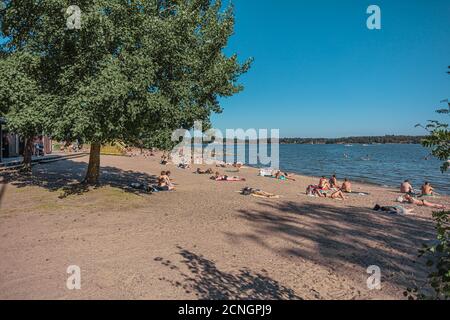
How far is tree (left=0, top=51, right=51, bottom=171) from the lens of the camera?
13023mm

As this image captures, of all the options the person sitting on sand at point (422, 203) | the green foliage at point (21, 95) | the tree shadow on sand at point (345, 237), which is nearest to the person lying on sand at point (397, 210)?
the tree shadow on sand at point (345, 237)

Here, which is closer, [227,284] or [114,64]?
[227,284]

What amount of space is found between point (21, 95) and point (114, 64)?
4108 mm

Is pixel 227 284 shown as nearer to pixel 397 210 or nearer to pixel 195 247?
pixel 195 247

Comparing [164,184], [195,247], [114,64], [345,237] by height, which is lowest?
[345,237]

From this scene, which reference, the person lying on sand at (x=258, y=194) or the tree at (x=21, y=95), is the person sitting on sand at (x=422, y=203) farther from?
the tree at (x=21, y=95)

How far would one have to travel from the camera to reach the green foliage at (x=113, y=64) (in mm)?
12562

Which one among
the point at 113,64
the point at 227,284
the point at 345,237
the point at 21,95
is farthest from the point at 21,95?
the point at 345,237

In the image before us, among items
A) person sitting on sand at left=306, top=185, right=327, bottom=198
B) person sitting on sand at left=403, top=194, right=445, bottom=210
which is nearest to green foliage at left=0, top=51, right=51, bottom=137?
person sitting on sand at left=306, top=185, right=327, bottom=198

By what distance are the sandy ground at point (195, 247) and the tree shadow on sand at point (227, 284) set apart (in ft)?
0.07

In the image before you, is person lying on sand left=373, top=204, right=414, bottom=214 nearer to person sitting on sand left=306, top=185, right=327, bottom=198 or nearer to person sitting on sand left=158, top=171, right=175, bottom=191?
person sitting on sand left=306, top=185, right=327, bottom=198

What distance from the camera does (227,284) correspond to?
7094 millimetres
